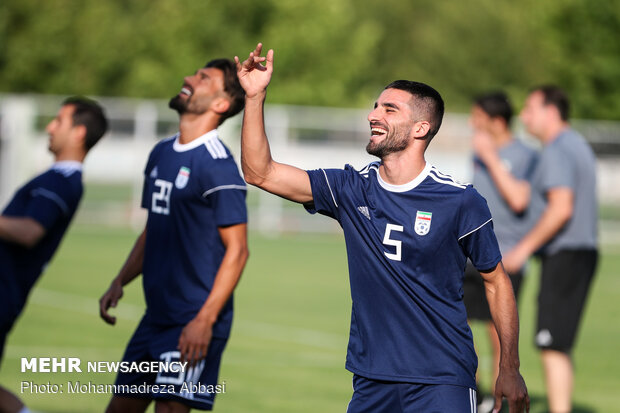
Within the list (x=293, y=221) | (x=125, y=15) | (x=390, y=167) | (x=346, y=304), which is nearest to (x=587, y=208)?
(x=390, y=167)

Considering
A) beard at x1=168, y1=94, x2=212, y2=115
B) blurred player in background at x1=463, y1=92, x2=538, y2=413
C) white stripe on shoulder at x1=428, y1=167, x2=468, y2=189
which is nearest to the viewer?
white stripe on shoulder at x1=428, y1=167, x2=468, y2=189

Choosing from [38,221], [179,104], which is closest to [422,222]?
[179,104]

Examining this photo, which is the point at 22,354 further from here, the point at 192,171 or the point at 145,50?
the point at 145,50

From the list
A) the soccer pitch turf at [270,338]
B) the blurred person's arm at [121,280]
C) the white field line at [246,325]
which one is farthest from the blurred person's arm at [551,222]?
the white field line at [246,325]

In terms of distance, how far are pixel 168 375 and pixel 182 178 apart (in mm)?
1117

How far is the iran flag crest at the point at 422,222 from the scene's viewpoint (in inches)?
185

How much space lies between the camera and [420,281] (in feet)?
15.4

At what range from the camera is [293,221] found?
30453 millimetres

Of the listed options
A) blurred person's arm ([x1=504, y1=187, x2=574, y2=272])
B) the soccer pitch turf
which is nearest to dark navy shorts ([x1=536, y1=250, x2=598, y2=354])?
blurred person's arm ([x1=504, y1=187, x2=574, y2=272])

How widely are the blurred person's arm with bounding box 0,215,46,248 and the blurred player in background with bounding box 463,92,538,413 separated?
416cm

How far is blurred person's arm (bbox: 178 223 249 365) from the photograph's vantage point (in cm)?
538

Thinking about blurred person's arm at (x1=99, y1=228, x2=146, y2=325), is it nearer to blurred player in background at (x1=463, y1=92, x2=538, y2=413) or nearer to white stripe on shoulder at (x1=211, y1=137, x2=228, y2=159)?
white stripe on shoulder at (x1=211, y1=137, x2=228, y2=159)

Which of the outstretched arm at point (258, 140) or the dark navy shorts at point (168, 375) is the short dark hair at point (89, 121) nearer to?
the dark navy shorts at point (168, 375)

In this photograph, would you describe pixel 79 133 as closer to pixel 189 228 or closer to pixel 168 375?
pixel 189 228
